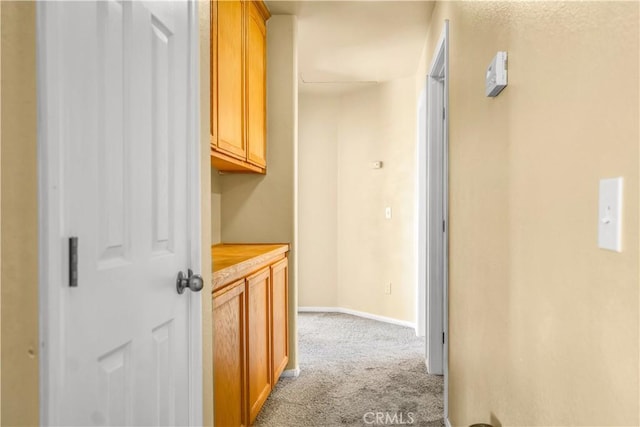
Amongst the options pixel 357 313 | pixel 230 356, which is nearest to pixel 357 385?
pixel 230 356

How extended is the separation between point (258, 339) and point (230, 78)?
4.27 feet

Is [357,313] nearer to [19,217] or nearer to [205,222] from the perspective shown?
[205,222]

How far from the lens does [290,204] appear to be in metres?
3.37

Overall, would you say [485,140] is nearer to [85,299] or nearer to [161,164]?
[161,164]

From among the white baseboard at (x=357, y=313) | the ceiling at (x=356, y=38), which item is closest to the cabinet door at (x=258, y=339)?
the ceiling at (x=356, y=38)

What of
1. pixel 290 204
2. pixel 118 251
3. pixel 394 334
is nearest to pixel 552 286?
pixel 118 251

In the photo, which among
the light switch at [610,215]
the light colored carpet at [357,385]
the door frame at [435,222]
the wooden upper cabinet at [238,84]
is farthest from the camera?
the door frame at [435,222]

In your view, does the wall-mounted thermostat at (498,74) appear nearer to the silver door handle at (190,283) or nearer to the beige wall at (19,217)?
the silver door handle at (190,283)

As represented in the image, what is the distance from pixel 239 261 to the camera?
7.33 feet

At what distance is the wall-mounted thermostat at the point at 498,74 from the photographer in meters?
Result: 1.48

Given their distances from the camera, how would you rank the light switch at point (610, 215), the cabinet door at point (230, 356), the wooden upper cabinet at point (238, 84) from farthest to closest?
the wooden upper cabinet at point (238, 84) < the cabinet door at point (230, 356) < the light switch at point (610, 215)

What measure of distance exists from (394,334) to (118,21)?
3.90 m

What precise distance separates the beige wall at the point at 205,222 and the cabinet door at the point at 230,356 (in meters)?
0.19

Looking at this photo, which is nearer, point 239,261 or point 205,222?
point 205,222
